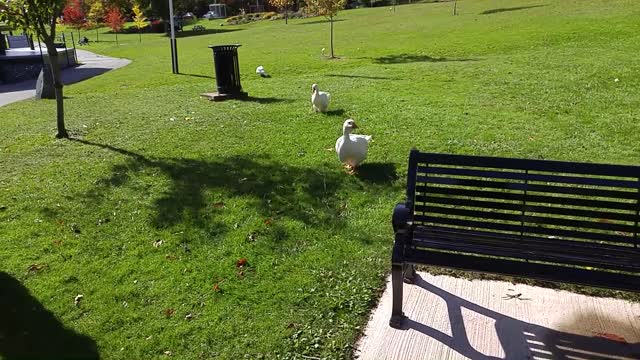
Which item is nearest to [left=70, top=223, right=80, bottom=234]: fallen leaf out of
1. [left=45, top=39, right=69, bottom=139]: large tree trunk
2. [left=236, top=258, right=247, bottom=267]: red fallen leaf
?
[left=236, top=258, right=247, bottom=267]: red fallen leaf

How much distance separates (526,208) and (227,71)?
33.1ft

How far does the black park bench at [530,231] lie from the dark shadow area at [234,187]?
1583mm

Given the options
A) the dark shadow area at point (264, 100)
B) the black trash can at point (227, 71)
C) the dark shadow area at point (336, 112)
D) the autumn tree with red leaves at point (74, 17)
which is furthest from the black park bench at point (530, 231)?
the autumn tree with red leaves at point (74, 17)

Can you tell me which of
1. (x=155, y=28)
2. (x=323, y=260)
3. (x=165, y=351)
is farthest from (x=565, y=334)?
(x=155, y=28)

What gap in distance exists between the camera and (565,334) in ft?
11.3

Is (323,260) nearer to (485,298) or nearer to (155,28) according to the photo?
Result: (485,298)

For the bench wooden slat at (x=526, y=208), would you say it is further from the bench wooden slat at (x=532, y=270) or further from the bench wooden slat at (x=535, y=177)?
the bench wooden slat at (x=532, y=270)

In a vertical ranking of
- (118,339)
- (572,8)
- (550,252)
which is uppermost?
(572,8)

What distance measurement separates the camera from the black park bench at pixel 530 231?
10.5 feet

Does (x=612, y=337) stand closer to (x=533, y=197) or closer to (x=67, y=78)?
(x=533, y=197)

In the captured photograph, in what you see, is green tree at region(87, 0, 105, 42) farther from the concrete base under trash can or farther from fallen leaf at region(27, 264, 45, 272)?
fallen leaf at region(27, 264, 45, 272)

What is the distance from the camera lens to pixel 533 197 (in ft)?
12.1

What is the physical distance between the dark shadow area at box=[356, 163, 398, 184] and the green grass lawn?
38mm

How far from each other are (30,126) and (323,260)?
9.14 meters
